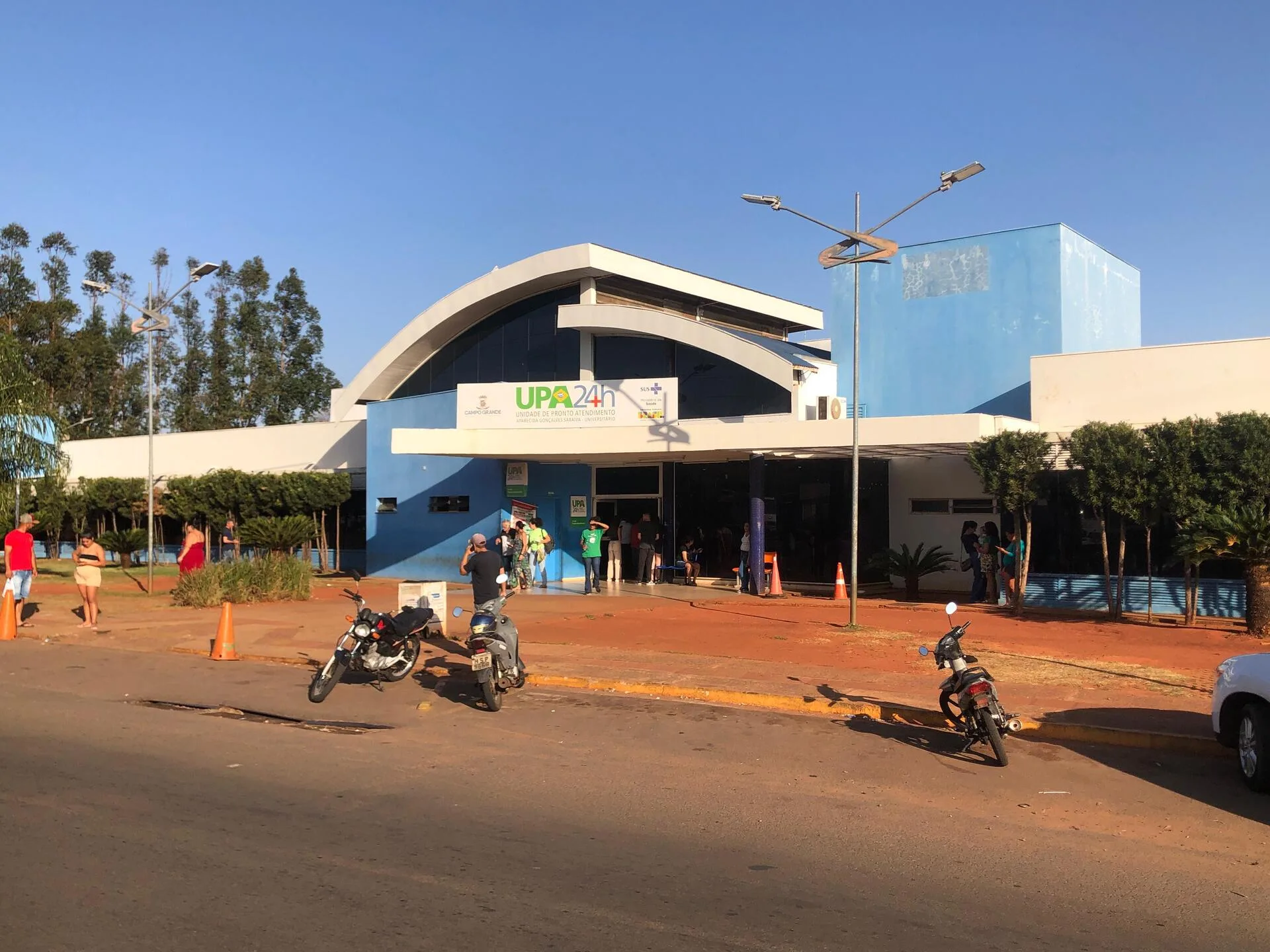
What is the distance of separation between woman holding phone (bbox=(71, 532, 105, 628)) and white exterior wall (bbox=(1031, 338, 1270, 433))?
715 inches

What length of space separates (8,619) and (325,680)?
897 cm

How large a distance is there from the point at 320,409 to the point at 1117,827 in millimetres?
66504

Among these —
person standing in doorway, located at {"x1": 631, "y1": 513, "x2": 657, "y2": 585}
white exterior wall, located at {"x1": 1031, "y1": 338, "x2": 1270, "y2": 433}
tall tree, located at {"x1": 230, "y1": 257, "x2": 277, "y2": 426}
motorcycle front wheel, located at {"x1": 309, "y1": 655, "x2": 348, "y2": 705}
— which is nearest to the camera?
motorcycle front wheel, located at {"x1": 309, "y1": 655, "x2": 348, "y2": 705}

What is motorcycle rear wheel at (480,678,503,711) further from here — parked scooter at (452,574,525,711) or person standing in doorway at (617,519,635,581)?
person standing in doorway at (617,519,635,581)

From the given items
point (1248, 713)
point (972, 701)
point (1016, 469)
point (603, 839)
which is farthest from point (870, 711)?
point (1016, 469)

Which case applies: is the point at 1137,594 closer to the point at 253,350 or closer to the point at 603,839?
the point at 603,839

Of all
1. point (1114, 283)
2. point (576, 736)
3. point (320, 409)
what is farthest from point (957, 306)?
point (320, 409)

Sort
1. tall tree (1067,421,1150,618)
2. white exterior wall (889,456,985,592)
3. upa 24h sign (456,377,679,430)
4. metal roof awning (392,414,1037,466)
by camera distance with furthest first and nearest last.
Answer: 1. white exterior wall (889,456,985,592)
2. upa 24h sign (456,377,679,430)
3. metal roof awning (392,414,1037,466)
4. tall tree (1067,421,1150,618)

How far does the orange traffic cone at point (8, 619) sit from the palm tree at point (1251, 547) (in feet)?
61.9

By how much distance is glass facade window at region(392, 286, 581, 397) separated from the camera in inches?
1069

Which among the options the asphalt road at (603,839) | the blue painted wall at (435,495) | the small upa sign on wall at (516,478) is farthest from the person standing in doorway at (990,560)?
the asphalt road at (603,839)

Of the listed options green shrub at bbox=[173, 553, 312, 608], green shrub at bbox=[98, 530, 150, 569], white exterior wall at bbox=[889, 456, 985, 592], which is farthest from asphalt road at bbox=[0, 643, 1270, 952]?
green shrub at bbox=[98, 530, 150, 569]

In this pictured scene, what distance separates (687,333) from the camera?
24141mm

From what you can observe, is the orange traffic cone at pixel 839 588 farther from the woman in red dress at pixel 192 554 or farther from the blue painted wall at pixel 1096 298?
the woman in red dress at pixel 192 554
